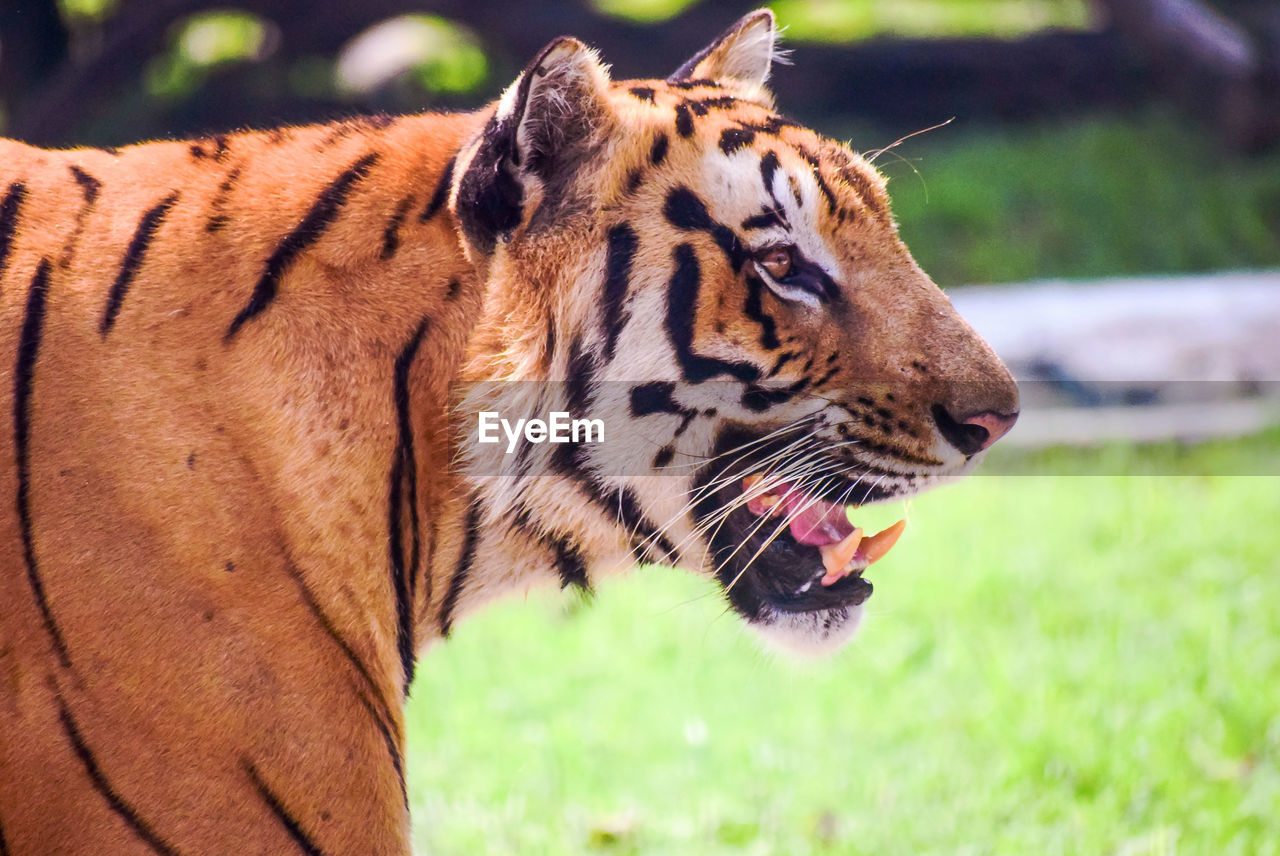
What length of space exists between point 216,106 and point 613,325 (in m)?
6.17

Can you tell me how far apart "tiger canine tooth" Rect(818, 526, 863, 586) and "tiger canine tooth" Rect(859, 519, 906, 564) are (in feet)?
0.05

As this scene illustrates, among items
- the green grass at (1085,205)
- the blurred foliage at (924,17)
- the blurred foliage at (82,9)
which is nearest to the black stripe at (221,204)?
the blurred foliage at (82,9)

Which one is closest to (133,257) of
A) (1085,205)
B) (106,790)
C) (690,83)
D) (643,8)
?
(106,790)

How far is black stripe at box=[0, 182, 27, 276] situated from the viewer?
1.63m

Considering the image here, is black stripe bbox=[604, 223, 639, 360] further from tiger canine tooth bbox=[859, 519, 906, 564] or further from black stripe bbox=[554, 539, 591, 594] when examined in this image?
tiger canine tooth bbox=[859, 519, 906, 564]

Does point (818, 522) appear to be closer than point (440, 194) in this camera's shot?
No

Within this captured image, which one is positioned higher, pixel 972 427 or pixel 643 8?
pixel 972 427

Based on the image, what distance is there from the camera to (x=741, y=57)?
2.16 meters

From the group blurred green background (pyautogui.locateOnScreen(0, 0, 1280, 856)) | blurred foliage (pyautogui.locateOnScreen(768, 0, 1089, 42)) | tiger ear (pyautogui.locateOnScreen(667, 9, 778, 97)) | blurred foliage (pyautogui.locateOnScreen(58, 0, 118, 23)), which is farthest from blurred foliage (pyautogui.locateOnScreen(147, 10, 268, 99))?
tiger ear (pyautogui.locateOnScreen(667, 9, 778, 97))

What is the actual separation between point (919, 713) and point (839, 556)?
1564mm

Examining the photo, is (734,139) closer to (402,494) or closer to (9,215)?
(402,494)

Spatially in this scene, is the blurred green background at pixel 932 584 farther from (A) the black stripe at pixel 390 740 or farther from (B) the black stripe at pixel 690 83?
(B) the black stripe at pixel 690 83

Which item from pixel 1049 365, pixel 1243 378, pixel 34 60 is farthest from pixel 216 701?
pixel 34 60

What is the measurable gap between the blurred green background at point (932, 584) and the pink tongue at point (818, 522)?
0.18 m
